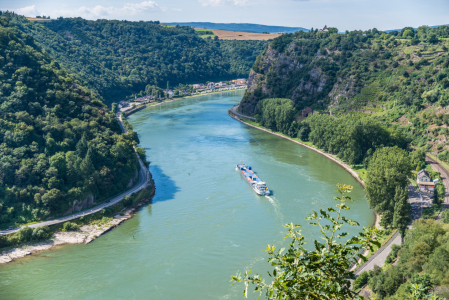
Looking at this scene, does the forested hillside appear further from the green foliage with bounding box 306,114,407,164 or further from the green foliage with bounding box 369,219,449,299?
the green foliage with bounding box 369,219,449,299

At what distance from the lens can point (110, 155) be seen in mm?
43188

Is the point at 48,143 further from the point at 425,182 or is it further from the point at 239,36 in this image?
the point at 239,36

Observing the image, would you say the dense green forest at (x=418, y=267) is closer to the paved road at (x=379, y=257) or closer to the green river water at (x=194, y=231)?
the paved road at (x=379, y=257)

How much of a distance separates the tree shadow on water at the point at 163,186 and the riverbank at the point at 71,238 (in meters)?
4.39

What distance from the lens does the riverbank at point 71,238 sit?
3127cm

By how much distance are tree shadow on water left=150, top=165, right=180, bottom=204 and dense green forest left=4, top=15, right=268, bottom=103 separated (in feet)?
159

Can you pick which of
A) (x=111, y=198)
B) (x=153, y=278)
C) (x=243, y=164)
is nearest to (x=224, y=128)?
(x=243, y=164)

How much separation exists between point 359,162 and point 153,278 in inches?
1351

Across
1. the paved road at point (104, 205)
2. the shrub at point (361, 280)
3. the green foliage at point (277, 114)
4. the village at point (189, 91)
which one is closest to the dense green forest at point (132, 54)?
the village at point (189, 91)

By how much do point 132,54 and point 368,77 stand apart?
83.8 m

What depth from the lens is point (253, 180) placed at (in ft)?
145

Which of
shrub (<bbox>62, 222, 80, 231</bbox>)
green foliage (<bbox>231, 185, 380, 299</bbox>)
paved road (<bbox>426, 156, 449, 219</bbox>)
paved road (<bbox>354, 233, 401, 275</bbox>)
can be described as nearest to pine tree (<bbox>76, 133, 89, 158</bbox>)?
shrub (<bbox>62, 222, 80, 231</bbox>)

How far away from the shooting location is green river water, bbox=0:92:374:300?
26688mm

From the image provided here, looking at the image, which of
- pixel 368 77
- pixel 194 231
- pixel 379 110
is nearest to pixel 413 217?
pixel 194 231
